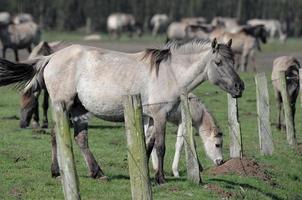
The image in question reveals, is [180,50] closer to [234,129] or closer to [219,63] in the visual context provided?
[219,63]

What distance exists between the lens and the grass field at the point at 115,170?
13328 mm

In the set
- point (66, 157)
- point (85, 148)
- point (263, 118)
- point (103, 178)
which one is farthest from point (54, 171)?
point (263, 118)

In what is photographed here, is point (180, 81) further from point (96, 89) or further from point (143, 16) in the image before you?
point (143, 16)

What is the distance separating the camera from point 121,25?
78.7 metres

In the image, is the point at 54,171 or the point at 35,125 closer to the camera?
the point at 54,171

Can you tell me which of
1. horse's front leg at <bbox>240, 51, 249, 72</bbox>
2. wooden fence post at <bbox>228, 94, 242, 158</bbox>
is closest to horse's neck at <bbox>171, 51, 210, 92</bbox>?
wooden fence post at <bbox>228, 94, 242, 158</bbox>

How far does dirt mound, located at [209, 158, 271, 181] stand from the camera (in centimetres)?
1563

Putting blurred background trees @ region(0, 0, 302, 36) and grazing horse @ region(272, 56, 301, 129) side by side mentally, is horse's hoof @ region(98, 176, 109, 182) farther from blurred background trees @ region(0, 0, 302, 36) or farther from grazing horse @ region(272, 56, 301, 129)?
blurred background trees @ region(0, 0, 302, 36)

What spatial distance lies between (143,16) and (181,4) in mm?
3793

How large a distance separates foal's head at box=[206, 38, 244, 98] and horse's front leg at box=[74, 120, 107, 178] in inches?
Result: 86.4

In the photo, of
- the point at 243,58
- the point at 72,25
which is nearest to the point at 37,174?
the point at 243,58

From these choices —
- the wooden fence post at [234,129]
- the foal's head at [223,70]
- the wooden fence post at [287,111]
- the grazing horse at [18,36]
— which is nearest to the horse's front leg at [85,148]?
the foal's head at [223,70]

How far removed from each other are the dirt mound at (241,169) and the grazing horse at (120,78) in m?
1.45

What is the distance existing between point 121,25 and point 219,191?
215ft
